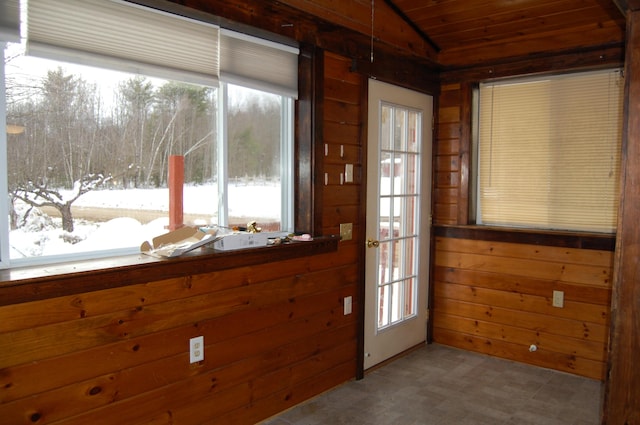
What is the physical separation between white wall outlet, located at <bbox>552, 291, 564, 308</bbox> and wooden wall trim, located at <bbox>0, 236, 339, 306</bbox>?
6.51ft

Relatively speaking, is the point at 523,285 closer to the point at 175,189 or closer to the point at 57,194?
the point at 175,189

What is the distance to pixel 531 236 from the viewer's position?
3.55 m

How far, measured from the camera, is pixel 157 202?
2361mm

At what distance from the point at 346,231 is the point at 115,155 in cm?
148

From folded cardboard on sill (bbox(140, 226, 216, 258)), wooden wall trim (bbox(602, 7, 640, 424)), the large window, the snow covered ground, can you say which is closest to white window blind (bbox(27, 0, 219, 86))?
the large window

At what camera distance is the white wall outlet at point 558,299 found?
346 centimetres

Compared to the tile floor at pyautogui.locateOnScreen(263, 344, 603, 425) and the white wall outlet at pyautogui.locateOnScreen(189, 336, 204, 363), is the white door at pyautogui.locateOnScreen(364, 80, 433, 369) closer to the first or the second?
the tile floor at pyautogui.locateOnScreen(263, 344, 603, 425)

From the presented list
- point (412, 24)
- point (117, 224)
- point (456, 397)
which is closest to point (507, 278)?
point (456, 397)

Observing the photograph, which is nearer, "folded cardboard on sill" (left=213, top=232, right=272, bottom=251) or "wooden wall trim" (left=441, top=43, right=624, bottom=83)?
"folded cardboard on sill" (left=213, top=232, right=272, bottom=251)

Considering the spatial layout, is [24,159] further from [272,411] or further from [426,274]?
[426,274]

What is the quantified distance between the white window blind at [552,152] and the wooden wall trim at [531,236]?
0.36ft

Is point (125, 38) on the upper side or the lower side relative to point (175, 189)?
upper

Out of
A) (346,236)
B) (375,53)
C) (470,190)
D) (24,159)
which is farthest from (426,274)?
(24,159)

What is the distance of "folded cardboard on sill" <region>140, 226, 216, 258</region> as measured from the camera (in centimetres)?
219
